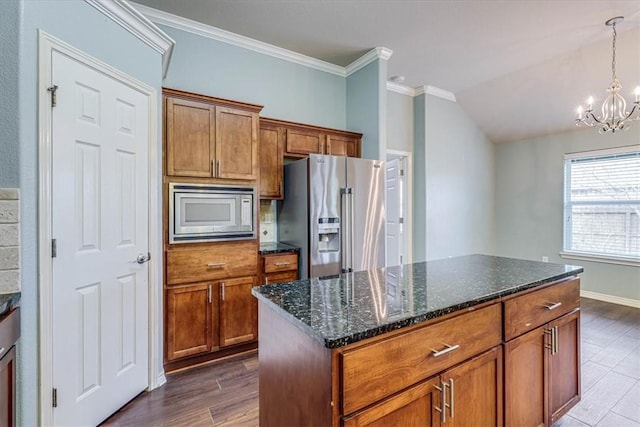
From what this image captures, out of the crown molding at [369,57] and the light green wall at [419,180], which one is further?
the light green wall at [419,180]

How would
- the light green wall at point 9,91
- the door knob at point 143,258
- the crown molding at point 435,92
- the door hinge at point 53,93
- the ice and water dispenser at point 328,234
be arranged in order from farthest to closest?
the crown molding at point 435,92, the ice and water dispenser at point 328,234, the door knob at point 143,258, the door hinge at point 53,93, the light green wall at point 9,91

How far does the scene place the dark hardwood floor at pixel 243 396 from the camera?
1.88 m

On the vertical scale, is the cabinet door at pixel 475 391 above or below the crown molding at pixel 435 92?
below

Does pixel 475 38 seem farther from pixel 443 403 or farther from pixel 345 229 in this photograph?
pixel 443 403

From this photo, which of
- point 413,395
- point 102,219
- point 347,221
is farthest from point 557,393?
point 102,219

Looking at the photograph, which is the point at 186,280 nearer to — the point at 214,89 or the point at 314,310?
the point at 314,310

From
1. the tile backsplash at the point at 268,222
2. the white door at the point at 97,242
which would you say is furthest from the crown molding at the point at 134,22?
the tile backsplash at the point at 268,222

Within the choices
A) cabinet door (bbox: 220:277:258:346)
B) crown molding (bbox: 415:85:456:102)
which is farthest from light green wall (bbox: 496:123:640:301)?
cabinet door (bbox: 220:277:258:346)

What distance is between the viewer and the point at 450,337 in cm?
117

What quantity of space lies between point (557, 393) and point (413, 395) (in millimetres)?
1250

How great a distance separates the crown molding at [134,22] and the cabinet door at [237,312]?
186cm

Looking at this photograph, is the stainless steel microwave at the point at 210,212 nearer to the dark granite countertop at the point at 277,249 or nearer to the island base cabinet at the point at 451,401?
the dark granite countertop at the point at 277,249

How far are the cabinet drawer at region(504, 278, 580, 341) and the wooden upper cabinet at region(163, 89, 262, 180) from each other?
2165mm

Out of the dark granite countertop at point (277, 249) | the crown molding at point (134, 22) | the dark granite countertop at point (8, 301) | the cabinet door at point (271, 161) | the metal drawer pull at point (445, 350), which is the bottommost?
the metal drawer pull at point (445, 350)
